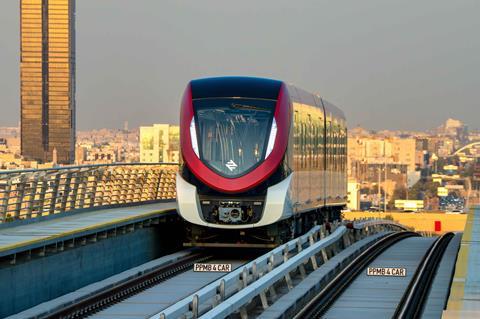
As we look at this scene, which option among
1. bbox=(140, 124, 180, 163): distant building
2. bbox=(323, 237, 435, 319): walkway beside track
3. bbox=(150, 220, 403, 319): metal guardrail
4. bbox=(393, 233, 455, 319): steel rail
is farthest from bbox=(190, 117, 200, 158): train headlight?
bbox=(140, 124, 180, 163): distant building

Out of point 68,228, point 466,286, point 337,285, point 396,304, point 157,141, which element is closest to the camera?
point 466,286

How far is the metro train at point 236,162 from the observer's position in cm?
2720

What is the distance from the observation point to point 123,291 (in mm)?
21641

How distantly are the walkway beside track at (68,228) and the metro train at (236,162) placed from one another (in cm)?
132

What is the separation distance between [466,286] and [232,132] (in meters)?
11.6

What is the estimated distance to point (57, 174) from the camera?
25.9m

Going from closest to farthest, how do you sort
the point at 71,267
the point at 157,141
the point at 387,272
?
the point at 71,267 → the point at 387,272 → the point at 157,141

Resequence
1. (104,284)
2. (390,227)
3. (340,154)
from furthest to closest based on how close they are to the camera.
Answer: (390,227) → (340,154) → (104,284)

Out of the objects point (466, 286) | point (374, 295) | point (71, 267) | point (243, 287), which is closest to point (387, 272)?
point (374, 295)

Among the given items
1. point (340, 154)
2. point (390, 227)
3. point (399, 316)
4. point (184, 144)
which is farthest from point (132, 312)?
point (390, 227)

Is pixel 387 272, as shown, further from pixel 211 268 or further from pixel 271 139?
pixel 211 268

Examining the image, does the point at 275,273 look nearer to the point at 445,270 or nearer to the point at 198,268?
the point at 198,268

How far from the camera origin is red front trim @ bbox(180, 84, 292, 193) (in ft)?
89.1

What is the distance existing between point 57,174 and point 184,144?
2.92 m
